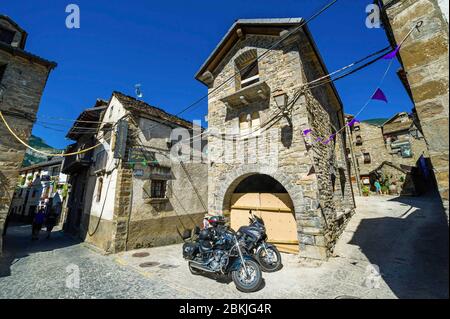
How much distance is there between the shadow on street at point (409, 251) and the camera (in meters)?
3.58

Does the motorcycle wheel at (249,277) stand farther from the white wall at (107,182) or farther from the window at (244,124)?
→ the white wall at (107,182)

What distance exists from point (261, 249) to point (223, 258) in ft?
4.09

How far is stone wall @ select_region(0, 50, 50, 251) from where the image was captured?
6996mm

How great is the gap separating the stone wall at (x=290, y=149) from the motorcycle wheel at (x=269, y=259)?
0.99 metres

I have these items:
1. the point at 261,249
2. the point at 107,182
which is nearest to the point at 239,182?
the point at 261,249

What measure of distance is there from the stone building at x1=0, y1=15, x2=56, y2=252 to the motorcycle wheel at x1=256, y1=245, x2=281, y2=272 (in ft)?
29.4

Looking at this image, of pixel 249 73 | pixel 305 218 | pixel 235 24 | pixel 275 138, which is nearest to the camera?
pixel 305 218

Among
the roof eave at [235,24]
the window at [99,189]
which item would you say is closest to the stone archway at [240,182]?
the roof eave at [235,24]

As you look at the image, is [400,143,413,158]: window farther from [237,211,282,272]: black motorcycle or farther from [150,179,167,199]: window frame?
[150,179,167,199]: window frame

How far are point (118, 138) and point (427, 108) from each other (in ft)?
30.4

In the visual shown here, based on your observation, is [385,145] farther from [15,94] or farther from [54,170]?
[54,170]

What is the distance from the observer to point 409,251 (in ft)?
17.3
